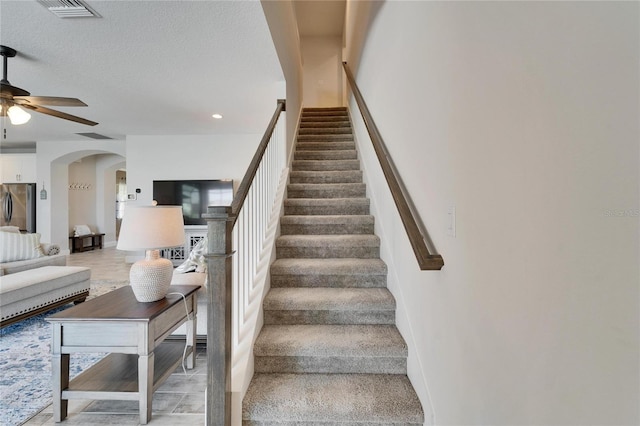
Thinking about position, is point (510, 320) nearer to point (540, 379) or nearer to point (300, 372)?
point (540, 379)

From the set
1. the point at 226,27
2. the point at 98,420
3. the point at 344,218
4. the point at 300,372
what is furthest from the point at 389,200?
the point at 98,420

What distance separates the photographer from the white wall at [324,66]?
6.89m

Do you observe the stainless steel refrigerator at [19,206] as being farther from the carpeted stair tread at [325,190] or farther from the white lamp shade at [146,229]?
the carpeted stair tread at [325,190]

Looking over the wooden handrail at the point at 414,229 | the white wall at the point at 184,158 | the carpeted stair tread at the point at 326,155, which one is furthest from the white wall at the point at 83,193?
the wooden handrail at the point at 414,229

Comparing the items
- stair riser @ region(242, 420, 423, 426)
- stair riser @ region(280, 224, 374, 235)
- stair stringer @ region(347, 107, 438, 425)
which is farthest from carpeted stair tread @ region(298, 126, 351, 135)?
stair riser @ region(242, 420, 423, 426)

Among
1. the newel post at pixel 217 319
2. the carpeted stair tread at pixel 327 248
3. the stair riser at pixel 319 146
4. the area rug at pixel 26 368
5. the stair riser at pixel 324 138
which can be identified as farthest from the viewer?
the stair riser at pixel 324 138

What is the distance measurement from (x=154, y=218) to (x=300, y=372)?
1396 millimetres

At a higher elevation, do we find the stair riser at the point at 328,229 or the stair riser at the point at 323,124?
the stair riser at the point at 323,124

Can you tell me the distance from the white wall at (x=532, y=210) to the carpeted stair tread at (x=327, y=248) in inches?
40.6

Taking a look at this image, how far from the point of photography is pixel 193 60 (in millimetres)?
2967

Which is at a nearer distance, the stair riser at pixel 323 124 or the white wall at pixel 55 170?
the stair riser at pixel 323 124

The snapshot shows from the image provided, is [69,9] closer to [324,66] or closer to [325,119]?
[325,119]

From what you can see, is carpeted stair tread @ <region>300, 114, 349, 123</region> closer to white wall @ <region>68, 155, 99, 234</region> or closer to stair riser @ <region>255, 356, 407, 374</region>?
stair riser @ <region>255, 356, 407, 374</region>

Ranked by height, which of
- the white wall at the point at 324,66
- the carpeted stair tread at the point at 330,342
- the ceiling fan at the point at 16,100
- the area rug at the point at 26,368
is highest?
the white wall at the point at 324,66
